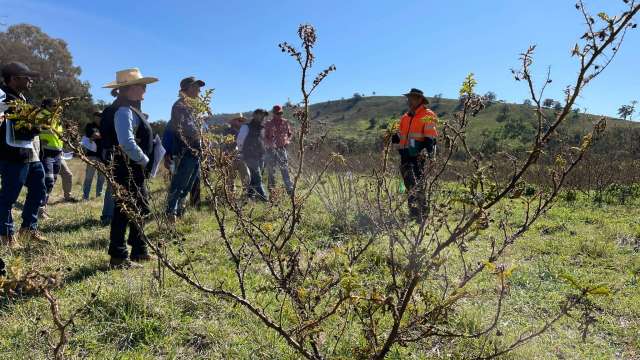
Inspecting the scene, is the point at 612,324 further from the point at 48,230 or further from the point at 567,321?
the point at 48,230

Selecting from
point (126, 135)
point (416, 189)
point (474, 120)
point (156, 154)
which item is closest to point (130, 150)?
point (126, 135)

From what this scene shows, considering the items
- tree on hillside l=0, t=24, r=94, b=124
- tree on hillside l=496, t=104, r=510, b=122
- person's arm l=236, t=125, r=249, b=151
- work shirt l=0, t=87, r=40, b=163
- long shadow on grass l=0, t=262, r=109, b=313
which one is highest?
tree on hillside l=496, t=104, r=510, b=122

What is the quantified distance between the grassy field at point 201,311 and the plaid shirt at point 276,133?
3566mm

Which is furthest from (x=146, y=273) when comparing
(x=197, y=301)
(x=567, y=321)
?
(x=567, y=321)

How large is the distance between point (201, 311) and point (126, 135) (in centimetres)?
158

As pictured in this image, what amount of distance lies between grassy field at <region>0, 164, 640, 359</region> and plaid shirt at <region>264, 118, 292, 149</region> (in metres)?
3.57

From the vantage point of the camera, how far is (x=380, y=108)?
89.7 metres

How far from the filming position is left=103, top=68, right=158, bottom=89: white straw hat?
356cm

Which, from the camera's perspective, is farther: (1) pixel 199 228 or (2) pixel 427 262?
(1) pixel 199 228

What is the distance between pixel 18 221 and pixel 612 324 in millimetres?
Result: 6484

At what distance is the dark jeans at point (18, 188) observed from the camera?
3855mm

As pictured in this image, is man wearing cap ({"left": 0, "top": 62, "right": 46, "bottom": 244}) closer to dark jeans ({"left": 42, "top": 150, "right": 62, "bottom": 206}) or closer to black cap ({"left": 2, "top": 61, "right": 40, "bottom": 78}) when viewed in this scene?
black cap ({"left": 2, "top": 61, "right": 40, "bottom": 78})

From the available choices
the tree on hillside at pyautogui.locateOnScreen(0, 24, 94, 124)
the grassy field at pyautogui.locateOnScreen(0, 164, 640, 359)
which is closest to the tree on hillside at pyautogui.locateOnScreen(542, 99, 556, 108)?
the grassy field at pyautogui.locateOnScreen(0, 164, 640, 359)

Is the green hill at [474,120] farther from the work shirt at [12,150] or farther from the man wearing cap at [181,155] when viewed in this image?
the work shirt at [12,150]
